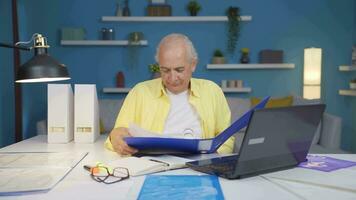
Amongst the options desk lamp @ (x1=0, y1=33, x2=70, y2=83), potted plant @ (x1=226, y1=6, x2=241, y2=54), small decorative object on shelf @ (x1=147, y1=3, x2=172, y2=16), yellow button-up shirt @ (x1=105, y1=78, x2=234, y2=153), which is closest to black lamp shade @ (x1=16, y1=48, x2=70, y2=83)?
desk lamp @ (x1=0, y1=33, x2=70, y2=83)

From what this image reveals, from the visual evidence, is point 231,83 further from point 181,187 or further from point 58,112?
point 181,187

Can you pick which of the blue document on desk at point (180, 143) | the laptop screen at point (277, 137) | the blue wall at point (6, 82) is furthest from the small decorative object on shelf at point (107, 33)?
the laptop screen at point (277, 137)

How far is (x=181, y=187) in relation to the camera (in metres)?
0.98

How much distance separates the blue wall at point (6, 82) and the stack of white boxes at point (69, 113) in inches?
61.4

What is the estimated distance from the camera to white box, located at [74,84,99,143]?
178 centimetres

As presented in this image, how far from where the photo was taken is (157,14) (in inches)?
169

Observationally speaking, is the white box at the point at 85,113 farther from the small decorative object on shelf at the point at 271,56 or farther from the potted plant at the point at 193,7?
the small decorative object on shelf at the point at 271,56

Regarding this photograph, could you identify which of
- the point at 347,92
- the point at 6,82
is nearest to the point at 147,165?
the point at 6,82

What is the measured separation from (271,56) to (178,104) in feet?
8.69

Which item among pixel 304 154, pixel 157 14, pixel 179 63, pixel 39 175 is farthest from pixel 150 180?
pixel 157 14

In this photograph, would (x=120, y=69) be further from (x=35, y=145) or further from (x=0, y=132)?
(x=35, y=145)

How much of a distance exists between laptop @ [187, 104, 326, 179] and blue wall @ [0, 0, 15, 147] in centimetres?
246

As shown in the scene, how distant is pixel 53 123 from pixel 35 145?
5.2 inches

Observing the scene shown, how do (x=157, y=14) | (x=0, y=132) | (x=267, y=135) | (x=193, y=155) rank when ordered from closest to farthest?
(x=267, y=135)
(x=193, y=155)
(x=0, y=132)
(x=157, y=14)
